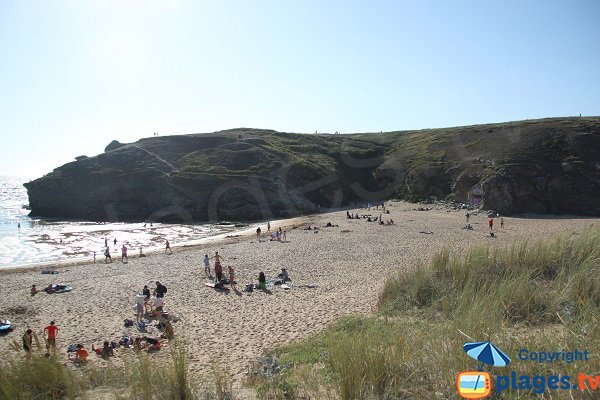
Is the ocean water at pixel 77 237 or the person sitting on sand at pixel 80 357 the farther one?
the ocean water at pixel 77 237

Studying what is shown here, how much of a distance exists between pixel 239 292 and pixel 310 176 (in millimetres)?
49517

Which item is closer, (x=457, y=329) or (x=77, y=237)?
(x=457, y=329)

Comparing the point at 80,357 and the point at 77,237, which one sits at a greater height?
the point at 77,237

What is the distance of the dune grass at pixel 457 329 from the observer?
5.22 meters

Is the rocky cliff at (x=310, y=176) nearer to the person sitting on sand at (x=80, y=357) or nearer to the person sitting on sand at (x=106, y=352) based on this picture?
the person sitting on sand at (x=106, y=352)

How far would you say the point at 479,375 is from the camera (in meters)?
4.68

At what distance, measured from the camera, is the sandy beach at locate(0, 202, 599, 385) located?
12.5 m

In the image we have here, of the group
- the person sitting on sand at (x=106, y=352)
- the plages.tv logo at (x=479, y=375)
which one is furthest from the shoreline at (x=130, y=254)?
the plages.tv logo at (x=479, y=375)

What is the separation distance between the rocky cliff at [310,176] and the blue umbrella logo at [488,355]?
4889cm

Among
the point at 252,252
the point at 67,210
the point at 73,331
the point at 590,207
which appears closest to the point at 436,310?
the point at 73,331

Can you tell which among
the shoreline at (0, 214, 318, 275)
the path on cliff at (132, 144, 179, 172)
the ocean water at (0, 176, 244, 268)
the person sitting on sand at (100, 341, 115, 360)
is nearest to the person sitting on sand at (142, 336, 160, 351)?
the person sitting on sand at (100, 341, 115, 360)

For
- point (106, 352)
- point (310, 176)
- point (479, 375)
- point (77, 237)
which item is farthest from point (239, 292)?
point (310, 176)

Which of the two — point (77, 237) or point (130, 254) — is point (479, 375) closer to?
point (130, 254)

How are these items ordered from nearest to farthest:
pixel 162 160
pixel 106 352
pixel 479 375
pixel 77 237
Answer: pixel 479 375 → pixel 106 352 → pixel 77 237 → pixel 162 160
